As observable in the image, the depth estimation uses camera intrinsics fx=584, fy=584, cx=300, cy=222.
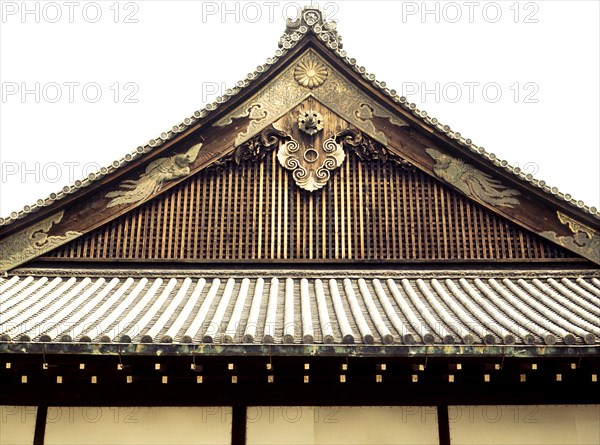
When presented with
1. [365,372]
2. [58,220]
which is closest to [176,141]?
[58,220]

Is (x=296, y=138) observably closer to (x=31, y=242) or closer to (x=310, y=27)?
(x=310, y=27)

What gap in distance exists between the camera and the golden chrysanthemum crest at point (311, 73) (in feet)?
29.2

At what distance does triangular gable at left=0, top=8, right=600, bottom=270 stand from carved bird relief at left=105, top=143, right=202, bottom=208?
14 mm

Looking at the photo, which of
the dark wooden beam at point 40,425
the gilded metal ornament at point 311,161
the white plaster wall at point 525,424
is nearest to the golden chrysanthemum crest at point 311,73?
the gilded metal ornament at point 311,161

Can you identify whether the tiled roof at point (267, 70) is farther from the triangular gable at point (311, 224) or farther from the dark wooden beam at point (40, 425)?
the dark wooden beam at point (40, 425)

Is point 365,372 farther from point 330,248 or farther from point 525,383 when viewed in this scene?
point 330,248

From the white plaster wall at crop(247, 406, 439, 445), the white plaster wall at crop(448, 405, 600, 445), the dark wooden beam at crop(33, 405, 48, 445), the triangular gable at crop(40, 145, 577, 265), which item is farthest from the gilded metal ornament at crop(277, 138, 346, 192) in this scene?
the dark wooden beam at crop(33, 405, 48, 445)

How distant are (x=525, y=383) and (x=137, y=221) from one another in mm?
5465

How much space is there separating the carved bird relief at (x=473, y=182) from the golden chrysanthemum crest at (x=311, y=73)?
83.3 inches

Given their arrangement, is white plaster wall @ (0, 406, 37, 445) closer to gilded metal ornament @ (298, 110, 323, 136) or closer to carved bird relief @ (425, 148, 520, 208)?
gilded metal ornament @ (298, 110, 323, 136)

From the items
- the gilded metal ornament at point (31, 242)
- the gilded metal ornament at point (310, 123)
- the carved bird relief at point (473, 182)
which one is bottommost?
the gilded metal ornament at point (31, 242)

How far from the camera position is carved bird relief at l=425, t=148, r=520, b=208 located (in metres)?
8.35

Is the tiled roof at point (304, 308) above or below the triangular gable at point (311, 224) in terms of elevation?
below

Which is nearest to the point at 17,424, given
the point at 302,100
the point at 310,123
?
the point at 310,123
